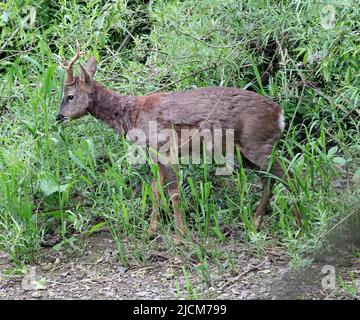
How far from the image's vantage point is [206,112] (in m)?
7.73

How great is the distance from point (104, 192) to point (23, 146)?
80cm

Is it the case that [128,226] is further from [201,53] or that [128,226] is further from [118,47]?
[118,47]

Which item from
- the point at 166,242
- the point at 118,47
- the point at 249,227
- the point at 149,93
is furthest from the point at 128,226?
the point at 118,47

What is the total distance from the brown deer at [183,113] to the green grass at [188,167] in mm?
157

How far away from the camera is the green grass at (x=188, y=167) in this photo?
23.8 ft

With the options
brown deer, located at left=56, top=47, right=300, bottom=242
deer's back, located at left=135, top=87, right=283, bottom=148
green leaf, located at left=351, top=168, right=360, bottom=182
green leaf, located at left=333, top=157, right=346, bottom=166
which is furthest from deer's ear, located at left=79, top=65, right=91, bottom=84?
green leaf, located at left=351, top=168, right=360, bottom=182

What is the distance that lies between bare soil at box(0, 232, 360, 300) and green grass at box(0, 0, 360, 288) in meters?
0.10

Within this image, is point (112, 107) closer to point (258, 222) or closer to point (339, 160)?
point (258, 222)

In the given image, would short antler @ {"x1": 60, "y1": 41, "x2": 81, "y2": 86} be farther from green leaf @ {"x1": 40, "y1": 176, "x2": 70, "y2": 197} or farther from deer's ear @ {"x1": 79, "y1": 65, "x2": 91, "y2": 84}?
green leaf @ {"x1": 40, "y1": 176, "x2": 70, "y2": 197}

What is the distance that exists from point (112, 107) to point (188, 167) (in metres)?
0.85

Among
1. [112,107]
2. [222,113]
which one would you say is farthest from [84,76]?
[222,113]

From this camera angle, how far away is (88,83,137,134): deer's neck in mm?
8172

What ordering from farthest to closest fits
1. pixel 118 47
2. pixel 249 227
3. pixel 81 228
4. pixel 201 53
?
pixel 118 47 < pixel 201 53 < pixel 81 228 < pixel 249 227

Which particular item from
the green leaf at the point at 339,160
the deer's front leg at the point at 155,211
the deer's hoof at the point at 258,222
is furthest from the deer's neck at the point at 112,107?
the green leaf at the point at 339,160
